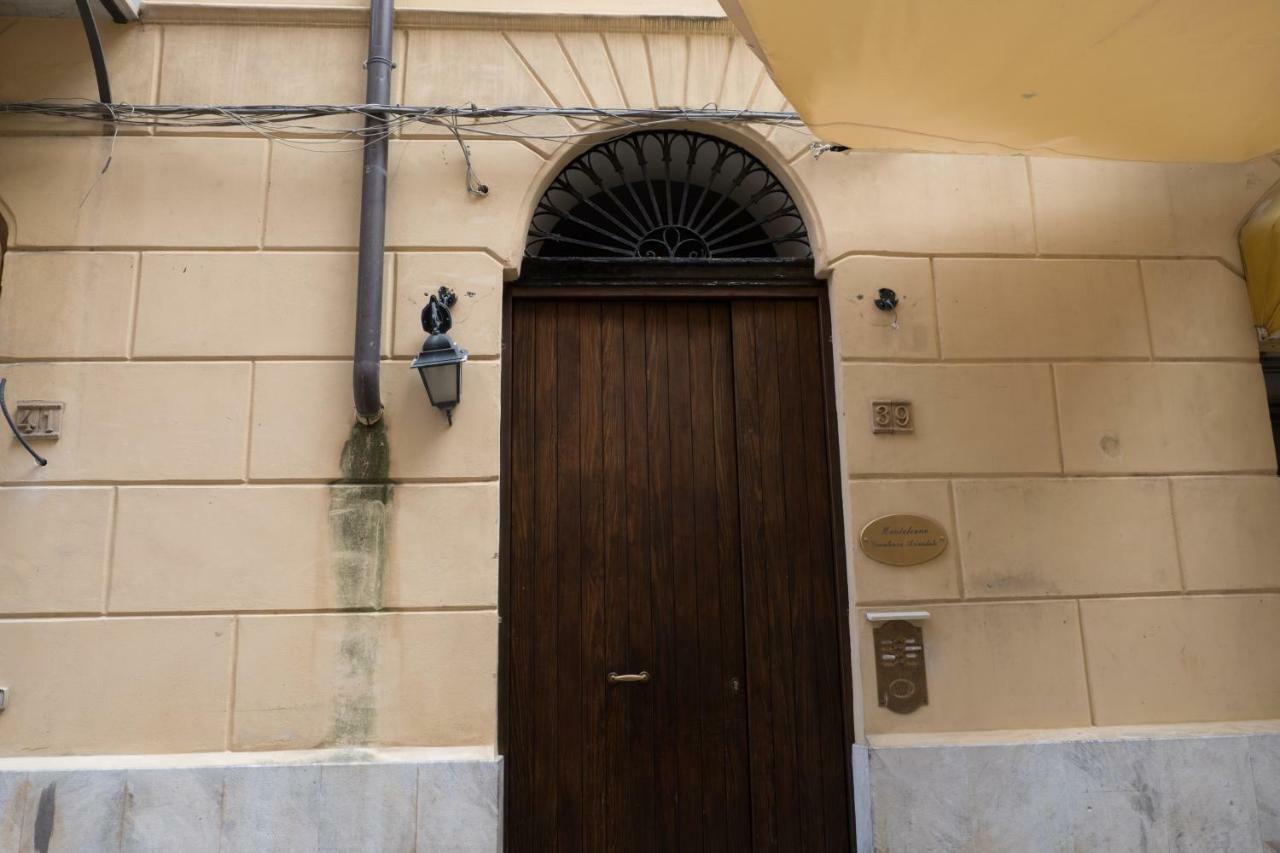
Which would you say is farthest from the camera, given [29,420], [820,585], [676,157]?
[676,157]

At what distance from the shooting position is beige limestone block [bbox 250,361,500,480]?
12.0 feet

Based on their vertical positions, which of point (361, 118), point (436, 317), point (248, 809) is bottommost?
point (248, 809)

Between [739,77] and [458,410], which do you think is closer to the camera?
[458,410]

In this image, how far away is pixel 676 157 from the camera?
14.6 ft

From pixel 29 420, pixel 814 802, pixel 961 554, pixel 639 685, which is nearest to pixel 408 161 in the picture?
pixel 29 420

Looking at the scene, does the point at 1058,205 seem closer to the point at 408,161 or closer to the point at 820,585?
the point at 820,585

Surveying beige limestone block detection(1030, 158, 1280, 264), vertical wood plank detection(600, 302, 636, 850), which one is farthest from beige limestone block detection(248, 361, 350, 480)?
beige limestone block detection(1030, 158, 1280, 264)

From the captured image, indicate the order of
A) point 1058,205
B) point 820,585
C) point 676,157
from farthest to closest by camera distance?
point 676,157
point 1058,205
point 820,585

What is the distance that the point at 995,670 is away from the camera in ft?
12.2

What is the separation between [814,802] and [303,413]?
3142mm

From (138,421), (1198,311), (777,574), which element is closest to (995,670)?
(777,574)

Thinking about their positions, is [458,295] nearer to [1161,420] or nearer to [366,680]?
[366,680]

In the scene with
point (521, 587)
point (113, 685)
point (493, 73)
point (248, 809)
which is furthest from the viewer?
point (493, 73)

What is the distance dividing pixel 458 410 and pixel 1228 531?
3965mm
